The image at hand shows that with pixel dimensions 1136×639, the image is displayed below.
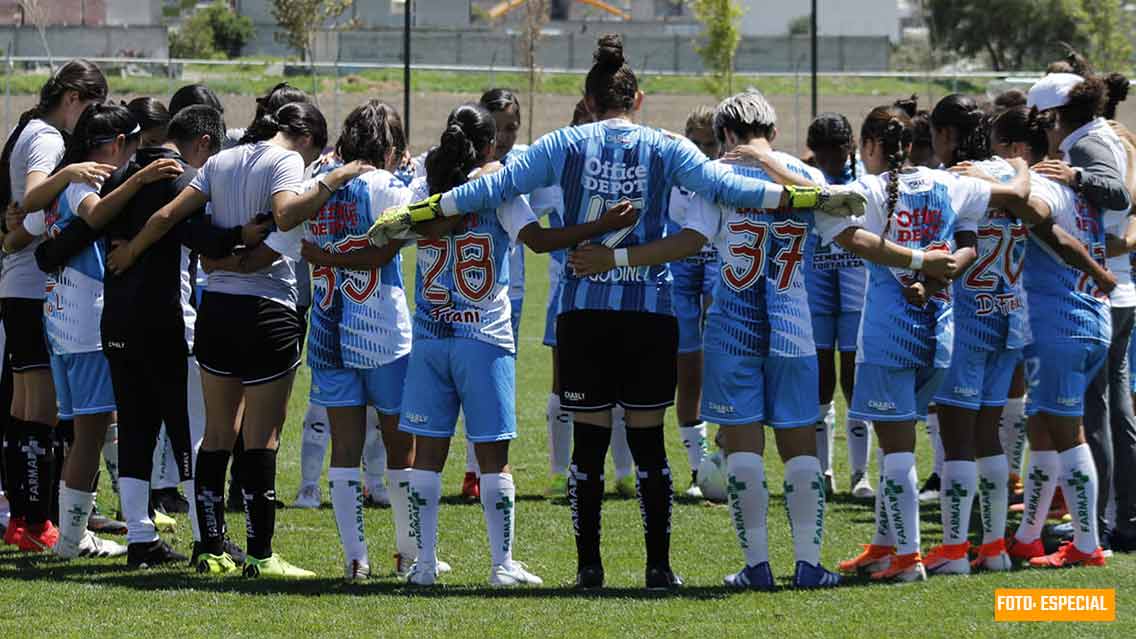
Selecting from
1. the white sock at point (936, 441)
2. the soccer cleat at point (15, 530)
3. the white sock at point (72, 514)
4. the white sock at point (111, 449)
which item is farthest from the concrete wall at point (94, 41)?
the white sock at point (72, 514)

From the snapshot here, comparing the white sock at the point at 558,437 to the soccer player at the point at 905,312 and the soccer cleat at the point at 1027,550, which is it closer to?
the soccer player at the point at 905,312

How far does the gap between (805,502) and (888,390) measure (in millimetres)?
681

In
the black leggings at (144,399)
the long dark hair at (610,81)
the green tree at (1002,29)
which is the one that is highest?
the green tree at (1002,29)

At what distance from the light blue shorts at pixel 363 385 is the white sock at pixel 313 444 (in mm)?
2171

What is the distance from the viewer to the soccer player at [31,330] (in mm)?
8062

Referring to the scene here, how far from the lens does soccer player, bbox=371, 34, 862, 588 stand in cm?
666

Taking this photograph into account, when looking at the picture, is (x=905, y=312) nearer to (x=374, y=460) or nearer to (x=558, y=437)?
(x=558, y=437)

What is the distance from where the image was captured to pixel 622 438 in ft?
32.7

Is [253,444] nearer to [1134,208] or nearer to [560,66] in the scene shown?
[1134,208]

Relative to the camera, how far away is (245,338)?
23.1ft

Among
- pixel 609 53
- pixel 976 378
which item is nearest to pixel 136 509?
pixel 609 53

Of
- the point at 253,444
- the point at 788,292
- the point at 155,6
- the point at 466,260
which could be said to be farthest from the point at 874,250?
the point at 155,6

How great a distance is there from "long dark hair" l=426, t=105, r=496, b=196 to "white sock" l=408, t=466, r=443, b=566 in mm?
1327

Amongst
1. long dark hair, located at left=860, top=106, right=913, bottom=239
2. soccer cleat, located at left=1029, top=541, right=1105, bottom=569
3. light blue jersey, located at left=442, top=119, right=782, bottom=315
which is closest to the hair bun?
light blue jersey, located at left=442, top=119, right=782, bottom=315
